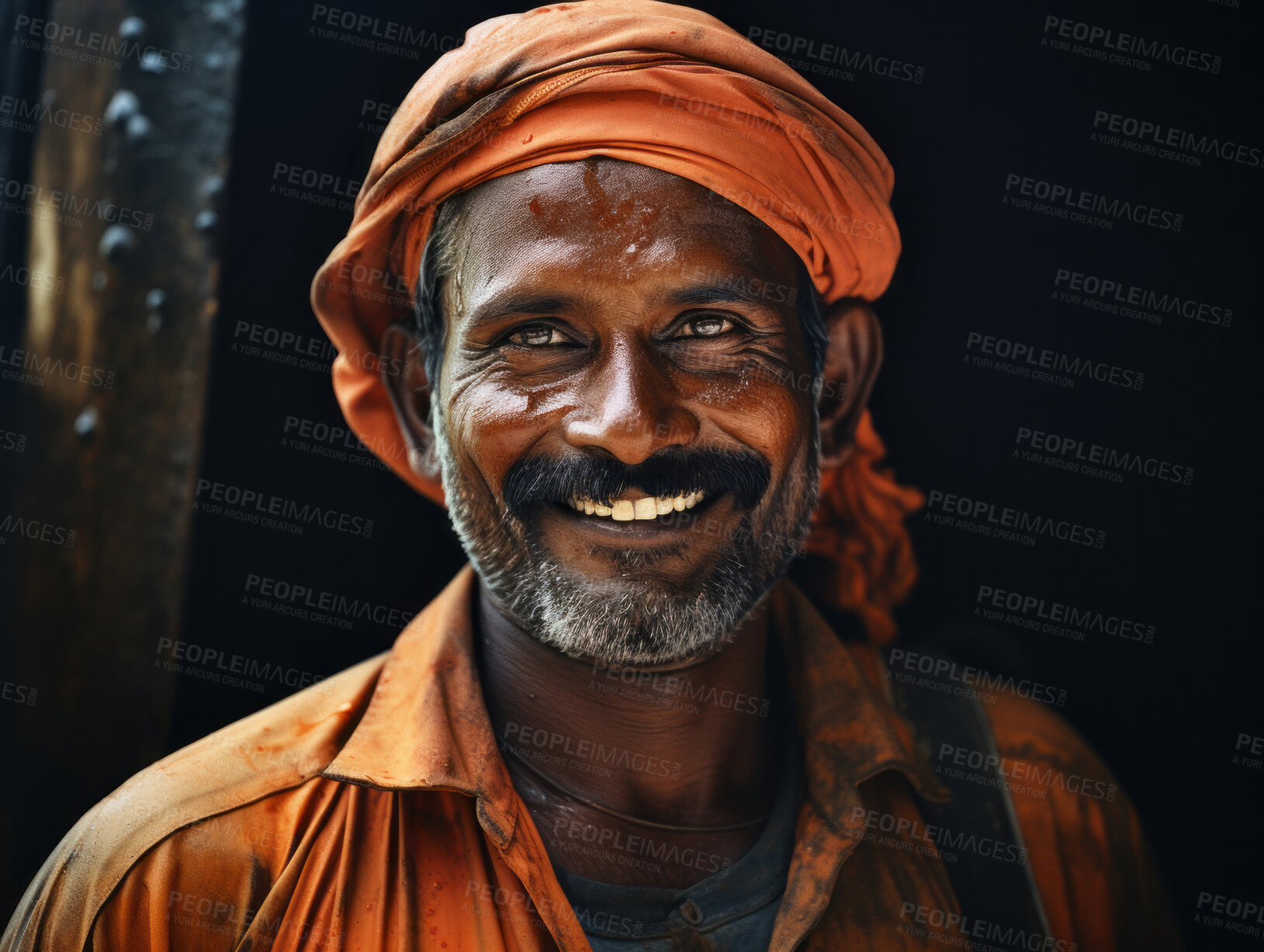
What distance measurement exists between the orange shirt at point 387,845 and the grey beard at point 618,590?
0.51 feet

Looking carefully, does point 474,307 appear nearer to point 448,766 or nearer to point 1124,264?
point 448,766

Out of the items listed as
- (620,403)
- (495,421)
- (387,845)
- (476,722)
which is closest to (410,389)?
(495,421)

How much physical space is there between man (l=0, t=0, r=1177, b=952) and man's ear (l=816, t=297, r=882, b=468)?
136 millimetres

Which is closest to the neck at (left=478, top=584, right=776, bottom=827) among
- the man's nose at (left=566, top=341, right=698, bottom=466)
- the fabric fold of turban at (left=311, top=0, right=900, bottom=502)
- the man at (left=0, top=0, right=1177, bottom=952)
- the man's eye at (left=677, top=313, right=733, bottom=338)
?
the man at (left=0, top=0, right=1177, bottom=952)

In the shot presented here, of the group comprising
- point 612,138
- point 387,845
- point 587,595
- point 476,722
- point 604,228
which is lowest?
point 387,845

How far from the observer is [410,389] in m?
1.97

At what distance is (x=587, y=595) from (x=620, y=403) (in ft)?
1.08

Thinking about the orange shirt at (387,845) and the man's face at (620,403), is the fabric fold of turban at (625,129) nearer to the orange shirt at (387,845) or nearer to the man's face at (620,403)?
the man's face at (620,403)

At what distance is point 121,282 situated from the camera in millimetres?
2135

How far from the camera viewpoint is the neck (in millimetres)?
1831

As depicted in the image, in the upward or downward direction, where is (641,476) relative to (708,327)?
downward

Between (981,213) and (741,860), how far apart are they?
1.57 metres

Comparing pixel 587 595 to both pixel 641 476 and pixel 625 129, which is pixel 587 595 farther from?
pixel 625 129

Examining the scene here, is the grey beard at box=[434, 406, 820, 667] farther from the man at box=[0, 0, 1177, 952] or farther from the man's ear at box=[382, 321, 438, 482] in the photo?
the man's ear at box=[382, 321, 438, 482]
